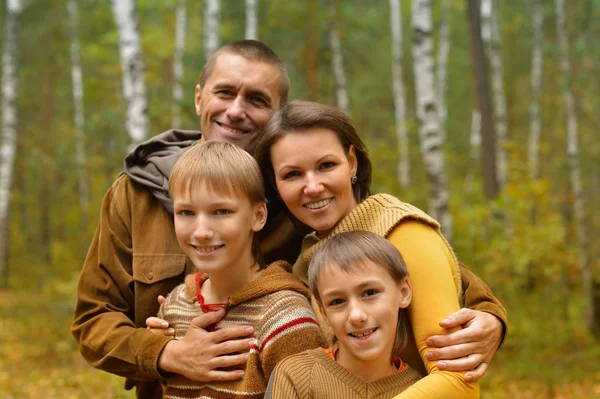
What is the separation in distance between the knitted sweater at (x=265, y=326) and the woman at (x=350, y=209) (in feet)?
0.81

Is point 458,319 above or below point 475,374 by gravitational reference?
above

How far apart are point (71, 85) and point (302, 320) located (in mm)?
26181

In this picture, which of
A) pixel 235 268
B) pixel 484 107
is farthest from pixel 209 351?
pixel 484 107

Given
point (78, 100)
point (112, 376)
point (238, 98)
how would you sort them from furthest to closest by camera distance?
point (78, 100)
point (112, 376)
point (238, 98)

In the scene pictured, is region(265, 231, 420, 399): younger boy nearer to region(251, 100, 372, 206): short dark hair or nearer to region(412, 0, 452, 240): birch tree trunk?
region(251, 100, 372, 206): short dark hair

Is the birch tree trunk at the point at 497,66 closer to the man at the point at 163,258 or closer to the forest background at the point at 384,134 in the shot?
the forest background at the point at 384,134

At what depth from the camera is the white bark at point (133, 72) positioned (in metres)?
9.86

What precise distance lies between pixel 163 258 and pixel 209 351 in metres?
0.77

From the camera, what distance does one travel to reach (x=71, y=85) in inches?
1046

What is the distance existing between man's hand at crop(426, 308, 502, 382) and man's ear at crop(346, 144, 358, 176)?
0.85m

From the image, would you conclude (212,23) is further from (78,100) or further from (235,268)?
(235,268)

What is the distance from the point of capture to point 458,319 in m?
2.48

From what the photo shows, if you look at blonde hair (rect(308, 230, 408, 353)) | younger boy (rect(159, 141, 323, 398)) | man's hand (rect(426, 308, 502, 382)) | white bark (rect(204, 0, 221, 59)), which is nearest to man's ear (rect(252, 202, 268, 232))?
younger boy (rect(159, 141, 323, 398))

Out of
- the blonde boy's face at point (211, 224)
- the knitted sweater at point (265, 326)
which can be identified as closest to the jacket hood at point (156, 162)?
the blonde boy's face at point (211, 224)
